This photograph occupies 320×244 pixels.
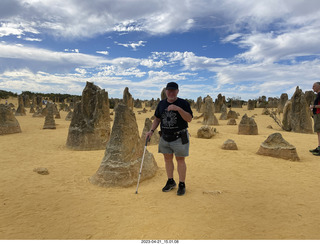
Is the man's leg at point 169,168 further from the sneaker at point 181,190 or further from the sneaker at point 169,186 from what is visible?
the sneaker at point 181,190

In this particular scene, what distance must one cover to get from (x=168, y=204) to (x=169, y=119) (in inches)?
55.6

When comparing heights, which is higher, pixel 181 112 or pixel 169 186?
pixel 181 112

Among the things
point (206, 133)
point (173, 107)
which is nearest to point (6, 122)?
point (206, 133)

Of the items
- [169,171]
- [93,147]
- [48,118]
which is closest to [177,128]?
[169,171]

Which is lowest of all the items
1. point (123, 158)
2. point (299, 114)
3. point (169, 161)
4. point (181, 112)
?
point (123, 158)

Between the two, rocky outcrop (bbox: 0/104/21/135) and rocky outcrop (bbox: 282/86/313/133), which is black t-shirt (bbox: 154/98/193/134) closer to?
rocky outcrop (bbox: 0/104/21/135)

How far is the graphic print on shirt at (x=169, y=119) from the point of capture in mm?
3715

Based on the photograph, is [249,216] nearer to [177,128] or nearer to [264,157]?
[177,128]

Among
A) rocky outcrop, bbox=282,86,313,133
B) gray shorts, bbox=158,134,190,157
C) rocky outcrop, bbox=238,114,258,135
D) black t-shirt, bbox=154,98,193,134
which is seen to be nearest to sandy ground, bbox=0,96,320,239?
gray shorts, bbox=158,134,190,157

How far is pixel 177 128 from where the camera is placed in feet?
12.3

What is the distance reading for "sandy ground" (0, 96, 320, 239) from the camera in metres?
2.81

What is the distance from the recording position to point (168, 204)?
357 cm

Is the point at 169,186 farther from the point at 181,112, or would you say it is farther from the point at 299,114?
the point at 299,114

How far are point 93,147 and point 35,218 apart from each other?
5716mm
